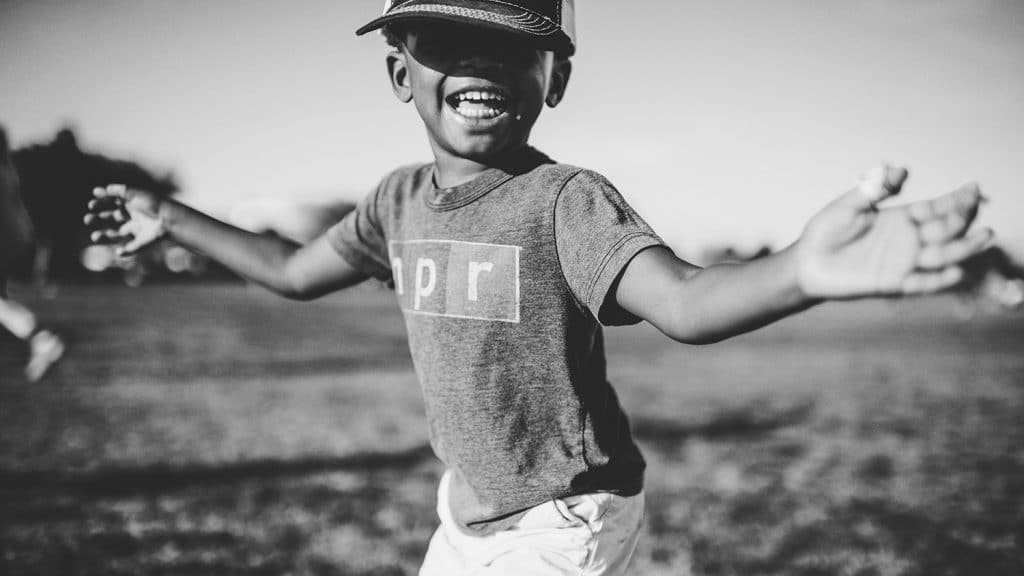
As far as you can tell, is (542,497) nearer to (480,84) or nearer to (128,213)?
(480,84)

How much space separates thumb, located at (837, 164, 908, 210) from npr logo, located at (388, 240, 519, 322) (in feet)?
2.63

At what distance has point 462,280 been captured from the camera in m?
1.87

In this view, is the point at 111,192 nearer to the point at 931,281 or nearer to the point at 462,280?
the point at 462,280

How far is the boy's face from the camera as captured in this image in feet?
6.16

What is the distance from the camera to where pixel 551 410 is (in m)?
1.83

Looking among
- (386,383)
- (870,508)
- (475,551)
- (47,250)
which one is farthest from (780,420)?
(47,250)

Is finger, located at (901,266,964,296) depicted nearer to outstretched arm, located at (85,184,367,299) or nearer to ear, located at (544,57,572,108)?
ear, located at (544,57,572,108)

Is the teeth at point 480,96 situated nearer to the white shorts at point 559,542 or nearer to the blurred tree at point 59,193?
the white shorts at point 559,542

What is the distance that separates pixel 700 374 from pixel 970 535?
22.4ft

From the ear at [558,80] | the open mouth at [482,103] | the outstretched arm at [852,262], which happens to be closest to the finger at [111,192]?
the open mouth at [482,103]

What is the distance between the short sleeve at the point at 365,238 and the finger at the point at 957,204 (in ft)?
5.37

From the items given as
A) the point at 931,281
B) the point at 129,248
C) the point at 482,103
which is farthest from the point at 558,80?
the point at 129,248

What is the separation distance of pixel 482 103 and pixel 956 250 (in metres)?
1.15

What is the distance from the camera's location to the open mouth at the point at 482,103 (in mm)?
1896
